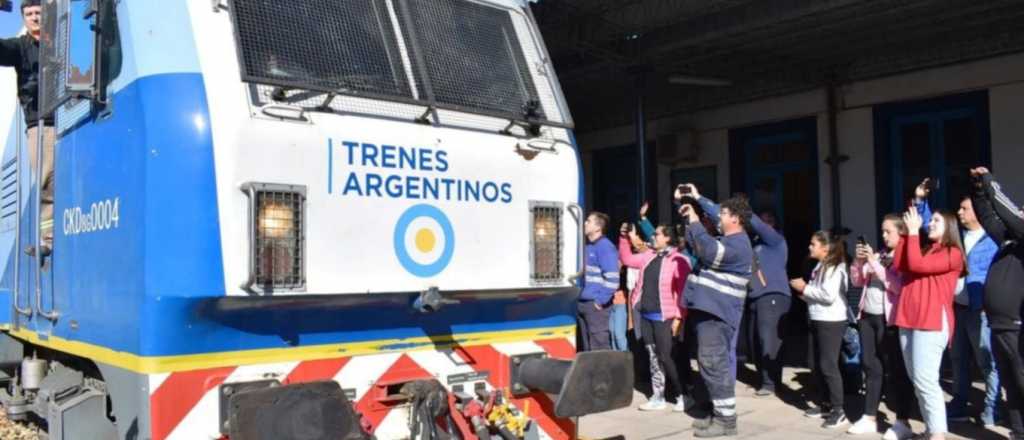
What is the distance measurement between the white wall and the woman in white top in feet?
13.8

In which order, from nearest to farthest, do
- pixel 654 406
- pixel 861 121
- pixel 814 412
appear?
pixel 814 412
pixel 654 406
pixel 861 121

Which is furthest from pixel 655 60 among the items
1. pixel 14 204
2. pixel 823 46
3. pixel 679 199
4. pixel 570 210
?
pixel 14 204

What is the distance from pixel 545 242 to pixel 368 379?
1.13 meters

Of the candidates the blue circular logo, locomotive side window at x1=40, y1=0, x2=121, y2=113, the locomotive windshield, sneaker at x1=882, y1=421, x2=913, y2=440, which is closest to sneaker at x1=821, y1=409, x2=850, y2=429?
sneaker at x1=882, y1=421, x2=913, y2=440

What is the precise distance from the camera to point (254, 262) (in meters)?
3.35

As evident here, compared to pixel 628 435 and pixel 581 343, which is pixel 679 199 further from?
pixel 581 343

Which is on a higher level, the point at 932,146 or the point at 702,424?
the point at 932,146

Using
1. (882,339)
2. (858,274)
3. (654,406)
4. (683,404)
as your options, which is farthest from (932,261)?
(654,406)

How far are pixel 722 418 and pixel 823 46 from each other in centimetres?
586

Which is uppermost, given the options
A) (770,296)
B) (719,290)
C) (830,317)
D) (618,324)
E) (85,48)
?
(85,48)

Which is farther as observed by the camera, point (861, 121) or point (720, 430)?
point (861, 121)

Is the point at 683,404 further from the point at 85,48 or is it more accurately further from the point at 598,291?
the point at 85,48

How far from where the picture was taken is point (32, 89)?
4684 mm

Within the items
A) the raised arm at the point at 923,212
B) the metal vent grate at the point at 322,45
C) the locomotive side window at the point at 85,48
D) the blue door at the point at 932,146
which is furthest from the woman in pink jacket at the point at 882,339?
the locomotive side window at the point at 85,48
